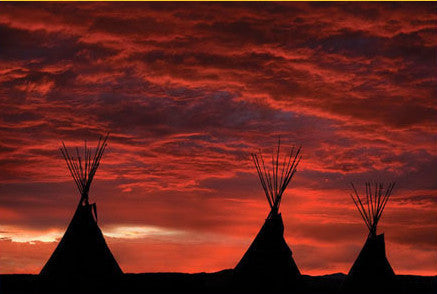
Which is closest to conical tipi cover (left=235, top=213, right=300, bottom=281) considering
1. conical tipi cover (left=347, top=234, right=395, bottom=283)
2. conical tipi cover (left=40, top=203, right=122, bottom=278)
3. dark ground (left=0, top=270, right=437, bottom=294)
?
dark ground (left=0, top=270, right=437, bottom=294)

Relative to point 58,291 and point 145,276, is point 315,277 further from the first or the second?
point 58,291

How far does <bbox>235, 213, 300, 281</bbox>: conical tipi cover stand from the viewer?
12.4 m

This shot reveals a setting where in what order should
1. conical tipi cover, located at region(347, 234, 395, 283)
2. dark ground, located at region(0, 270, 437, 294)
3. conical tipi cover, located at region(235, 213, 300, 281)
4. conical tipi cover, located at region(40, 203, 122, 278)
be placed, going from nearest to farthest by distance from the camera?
1. dark ground, located at region(0, 270, 437, 294)
2. conical tipi cover, located at region(40, 203, 122, 278)
3. conical tipi cover, located at region(235, 213, 300, 281)
4. conical tipi cover, located at region(347, 234, 395, 283)

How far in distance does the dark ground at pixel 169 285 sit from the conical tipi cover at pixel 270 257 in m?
0.21

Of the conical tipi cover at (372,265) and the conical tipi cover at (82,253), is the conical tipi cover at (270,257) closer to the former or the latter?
the conical tipi cover at (372,265)

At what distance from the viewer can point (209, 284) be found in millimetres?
15352

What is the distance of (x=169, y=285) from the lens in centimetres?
1467

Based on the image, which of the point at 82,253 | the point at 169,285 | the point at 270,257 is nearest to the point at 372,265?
the point at 270,257

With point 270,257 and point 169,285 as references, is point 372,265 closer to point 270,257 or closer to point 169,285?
point 270,257

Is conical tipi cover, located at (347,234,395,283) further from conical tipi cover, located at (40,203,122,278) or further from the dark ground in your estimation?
conical tipi cover, located at (40,203,122,278)

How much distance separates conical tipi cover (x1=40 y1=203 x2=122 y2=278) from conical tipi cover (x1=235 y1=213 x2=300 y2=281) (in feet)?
8.46

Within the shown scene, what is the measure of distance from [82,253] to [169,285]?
3.35 meters

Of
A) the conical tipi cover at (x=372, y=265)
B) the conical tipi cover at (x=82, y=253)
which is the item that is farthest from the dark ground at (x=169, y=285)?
the conical tipi cover at (x=372, y=265)

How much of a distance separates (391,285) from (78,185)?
6872 mm
